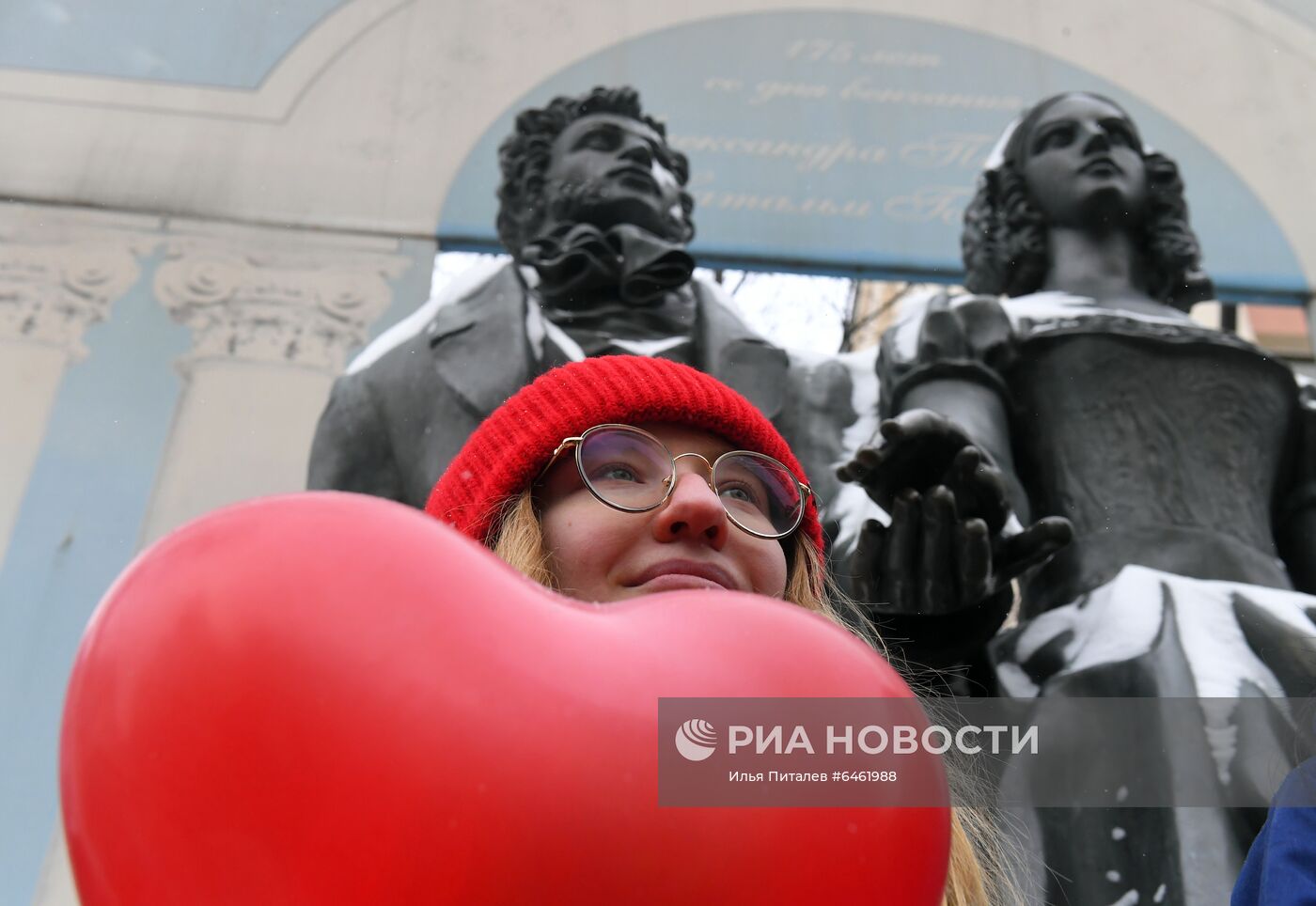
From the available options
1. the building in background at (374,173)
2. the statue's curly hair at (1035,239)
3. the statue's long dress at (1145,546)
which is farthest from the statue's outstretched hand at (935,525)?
the building in background at (374,173)

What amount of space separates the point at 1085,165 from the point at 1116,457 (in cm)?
75

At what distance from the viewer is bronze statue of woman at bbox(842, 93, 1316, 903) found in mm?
1843

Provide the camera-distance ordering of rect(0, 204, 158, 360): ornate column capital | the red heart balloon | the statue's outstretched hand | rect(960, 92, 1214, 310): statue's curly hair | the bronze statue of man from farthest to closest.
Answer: rect(0, 204, 158, 360): ornate column capital → rect(960, 92, 1214, 310): statue's curly hair → the bronze statue of man → the statue's outstretched hand → the red heart balloon

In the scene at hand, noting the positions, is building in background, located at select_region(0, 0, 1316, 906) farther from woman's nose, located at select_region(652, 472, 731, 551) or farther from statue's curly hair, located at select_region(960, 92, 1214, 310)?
woman's nose, located at select_region(652, 472, 731, 551)

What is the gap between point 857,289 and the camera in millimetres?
4086

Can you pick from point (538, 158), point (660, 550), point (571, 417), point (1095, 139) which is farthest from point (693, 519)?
point (1095, 139)

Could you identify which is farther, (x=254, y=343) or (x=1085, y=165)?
(x=254, y=343)

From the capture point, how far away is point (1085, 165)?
279 cm

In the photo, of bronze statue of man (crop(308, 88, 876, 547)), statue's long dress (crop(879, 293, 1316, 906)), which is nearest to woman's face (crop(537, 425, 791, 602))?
statue's long dress (crop(879, 293, 1316, 906))

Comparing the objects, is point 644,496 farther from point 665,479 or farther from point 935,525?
point 935,525

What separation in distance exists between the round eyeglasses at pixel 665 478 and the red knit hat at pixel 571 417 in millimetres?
34

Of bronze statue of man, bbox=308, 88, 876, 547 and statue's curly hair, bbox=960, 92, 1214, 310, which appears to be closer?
bronze statue of man, bbox=308, 88, 876, 547

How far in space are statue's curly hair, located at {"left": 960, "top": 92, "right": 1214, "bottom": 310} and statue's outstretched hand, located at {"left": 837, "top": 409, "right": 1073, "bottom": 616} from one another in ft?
3.97

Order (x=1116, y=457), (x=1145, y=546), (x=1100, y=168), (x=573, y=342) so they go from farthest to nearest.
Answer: (x=1100, y=168) < (x=573, y=342) < (x=1116, y=457) < (x=1145, y=546)
